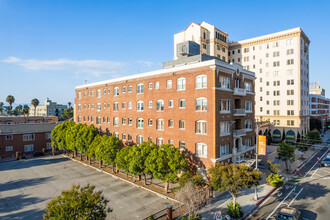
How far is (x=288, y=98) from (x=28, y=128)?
84590mm

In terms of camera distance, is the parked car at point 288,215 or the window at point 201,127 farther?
the window at point 201,127

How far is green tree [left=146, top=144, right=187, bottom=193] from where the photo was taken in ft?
90.2

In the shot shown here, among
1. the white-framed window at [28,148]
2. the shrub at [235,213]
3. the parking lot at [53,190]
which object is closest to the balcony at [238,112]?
the shrub at [235,213]

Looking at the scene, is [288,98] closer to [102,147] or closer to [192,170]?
[192,170]

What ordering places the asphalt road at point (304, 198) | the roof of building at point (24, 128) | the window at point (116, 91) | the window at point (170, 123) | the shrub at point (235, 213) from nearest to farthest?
the shrub at point (235, 213) → the asphalt road at point (304, 198) → the window at point (170, 123) → the window at point (116, 91) → the roof of building at point (24, 128)

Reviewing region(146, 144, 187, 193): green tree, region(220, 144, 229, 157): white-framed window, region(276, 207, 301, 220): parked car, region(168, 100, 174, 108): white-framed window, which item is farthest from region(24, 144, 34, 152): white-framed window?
region(276, 207, 301, 220): parked car

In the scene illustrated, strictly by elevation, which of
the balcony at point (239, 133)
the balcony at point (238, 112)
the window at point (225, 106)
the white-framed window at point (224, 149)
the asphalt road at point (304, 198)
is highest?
the window at point (225, 106)

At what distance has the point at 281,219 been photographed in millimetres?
20266

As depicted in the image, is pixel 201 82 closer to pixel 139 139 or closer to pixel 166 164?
pixel 166 164


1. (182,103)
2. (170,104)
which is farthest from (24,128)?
Answer: (182,103)

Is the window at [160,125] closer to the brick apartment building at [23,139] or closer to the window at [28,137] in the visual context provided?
the brick apartment building at [23,139]

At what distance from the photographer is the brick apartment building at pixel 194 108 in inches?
1222

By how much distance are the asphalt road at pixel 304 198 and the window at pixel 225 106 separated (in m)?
14.3

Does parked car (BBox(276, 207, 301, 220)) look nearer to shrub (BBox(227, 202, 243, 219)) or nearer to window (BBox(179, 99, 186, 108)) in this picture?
shrub (BBox(227, 202, 243, 219))
